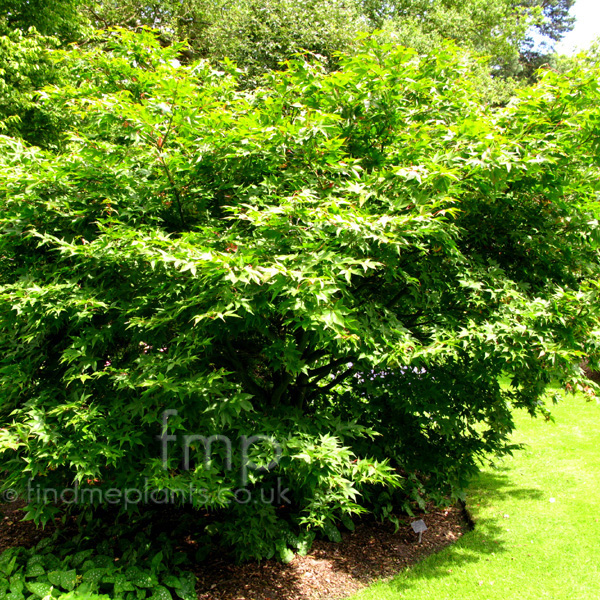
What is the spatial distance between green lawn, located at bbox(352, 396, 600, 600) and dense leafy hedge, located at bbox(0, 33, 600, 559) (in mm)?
957

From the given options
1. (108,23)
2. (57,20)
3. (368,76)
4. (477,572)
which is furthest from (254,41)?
(477,572)

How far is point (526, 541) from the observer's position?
4.34 metres

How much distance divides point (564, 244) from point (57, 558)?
4.16m

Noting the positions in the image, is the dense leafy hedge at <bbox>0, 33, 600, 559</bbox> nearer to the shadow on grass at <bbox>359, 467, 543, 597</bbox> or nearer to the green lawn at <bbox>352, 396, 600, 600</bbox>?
the shadow on grass at <bbox>359, 467, 543, 597</bbox>

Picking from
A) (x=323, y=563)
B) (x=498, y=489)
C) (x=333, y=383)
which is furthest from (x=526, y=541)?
(x=333, y=383)

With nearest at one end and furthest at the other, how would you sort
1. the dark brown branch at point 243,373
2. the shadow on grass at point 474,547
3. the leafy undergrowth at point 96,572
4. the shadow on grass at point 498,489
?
1. the leafy undergrowth at point 96,572
2. the dark brown branch at point 243,373
3. the shadow on grass at point 474,547
4. the shadow on grass at point 498,489

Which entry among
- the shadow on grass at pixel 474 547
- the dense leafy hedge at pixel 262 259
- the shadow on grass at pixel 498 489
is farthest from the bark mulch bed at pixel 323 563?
the shadow on grass at pixel 498 489

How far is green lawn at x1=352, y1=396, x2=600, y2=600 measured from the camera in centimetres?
367

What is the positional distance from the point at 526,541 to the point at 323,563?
170 cm

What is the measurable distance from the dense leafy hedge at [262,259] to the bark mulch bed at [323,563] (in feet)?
0.70

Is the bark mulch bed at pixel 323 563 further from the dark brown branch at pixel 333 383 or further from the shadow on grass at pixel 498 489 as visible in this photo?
the dark brown branch at pixel 333 383

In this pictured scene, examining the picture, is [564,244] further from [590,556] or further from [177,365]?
[177,365]

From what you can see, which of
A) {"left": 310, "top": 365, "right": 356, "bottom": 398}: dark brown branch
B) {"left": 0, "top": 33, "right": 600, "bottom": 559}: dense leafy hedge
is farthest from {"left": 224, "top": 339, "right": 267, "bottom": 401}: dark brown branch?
{"left": 310, "top": 365, "right": 356, "bottom": 398}: dark brown branch

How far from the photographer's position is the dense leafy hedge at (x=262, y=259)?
2.92m
